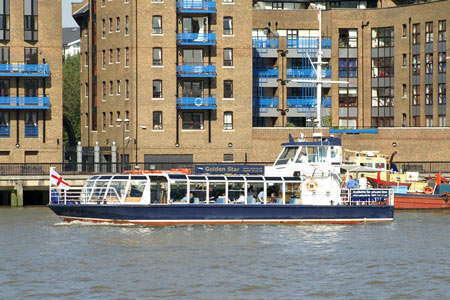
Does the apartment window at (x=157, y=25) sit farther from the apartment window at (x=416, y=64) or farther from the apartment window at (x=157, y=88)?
the apartment window at (x=416, y=64)

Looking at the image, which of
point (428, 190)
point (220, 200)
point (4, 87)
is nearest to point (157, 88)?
point (4, 87)

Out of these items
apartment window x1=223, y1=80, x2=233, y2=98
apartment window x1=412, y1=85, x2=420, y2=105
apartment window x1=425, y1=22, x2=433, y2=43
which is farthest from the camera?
apartment window x1=412, y1=85, x2=420, y2=105

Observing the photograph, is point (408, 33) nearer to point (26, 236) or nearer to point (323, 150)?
point (323, 150)

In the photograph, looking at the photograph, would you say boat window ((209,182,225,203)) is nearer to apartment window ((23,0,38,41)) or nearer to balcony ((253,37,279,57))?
apartment window ((23,0,38,41))

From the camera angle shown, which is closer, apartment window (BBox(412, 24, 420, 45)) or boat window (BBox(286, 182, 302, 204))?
boat window (BBox(286, 182, 302, 204))

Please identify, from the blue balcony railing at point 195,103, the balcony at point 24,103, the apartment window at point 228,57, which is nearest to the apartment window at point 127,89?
the blue balcony railing at point 195,103

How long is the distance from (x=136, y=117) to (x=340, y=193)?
3394 cm

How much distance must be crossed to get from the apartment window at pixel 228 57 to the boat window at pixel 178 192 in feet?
116

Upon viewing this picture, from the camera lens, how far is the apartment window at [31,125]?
255 ft

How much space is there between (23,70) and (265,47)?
2728 centimetres

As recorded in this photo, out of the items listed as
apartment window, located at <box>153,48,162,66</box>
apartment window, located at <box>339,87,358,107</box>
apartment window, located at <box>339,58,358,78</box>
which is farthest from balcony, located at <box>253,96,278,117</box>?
apartment window, located at <box>153,48,162,66</box>

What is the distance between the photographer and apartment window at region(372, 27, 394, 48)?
3640 inches

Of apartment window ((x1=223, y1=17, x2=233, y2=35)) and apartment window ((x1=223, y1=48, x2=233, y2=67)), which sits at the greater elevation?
apartment window ((x1=223, y1=17, x2=233, y2=35))

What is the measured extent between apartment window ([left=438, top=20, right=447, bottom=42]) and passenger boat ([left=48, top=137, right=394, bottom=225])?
42.2m
